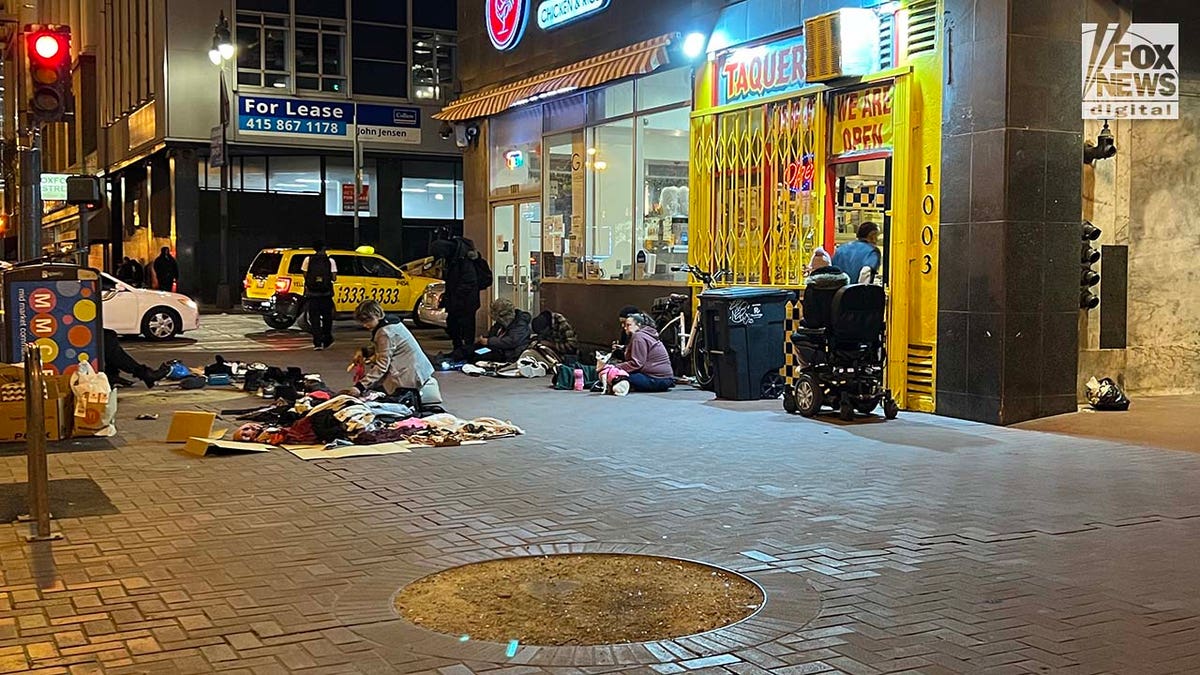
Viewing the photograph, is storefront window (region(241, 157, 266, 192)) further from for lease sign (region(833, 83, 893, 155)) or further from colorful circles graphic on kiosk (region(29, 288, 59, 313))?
for lease sign (region(833, 83, 893, 155))

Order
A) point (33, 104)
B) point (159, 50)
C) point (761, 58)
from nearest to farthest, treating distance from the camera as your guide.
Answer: point (33, 104) → point (761, 58) → point (159, 50)

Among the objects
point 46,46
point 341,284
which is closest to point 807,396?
point 46,46

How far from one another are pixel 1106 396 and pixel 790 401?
10.6 feet

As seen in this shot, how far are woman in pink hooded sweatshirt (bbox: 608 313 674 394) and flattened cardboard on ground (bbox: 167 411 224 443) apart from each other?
5.64 metres

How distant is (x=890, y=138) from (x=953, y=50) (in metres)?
1.31

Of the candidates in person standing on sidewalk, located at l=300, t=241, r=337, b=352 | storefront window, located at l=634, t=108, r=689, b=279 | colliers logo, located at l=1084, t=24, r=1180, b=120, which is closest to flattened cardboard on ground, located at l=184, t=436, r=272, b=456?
storefront window, located at l=634, t=108, r=689, b=279

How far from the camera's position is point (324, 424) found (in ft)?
35.8

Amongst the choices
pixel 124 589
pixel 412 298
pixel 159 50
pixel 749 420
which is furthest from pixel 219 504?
pixel 159 50

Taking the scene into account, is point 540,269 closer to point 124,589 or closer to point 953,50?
point 953,50

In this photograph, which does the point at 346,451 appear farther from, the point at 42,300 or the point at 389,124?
the point at 389,124

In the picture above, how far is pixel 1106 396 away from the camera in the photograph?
12.5m

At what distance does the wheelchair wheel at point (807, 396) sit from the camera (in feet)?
40.9

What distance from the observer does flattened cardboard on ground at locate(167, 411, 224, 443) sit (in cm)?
1085

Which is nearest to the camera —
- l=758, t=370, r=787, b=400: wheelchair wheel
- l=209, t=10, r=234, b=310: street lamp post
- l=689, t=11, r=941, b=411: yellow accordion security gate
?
l=689, t=11, r=941, b=411: yellow accordion security gate
